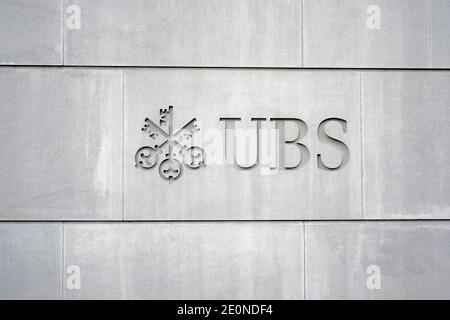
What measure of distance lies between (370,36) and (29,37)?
352cm

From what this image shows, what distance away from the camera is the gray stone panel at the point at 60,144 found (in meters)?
5.89

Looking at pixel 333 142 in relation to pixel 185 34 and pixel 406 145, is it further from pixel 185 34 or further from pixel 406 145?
pixel 185 34

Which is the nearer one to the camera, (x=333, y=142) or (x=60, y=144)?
(x=60, y=144)

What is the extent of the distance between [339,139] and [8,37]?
356cm

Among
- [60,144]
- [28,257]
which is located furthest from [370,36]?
[28,257]

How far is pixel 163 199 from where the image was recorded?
5941 millimetres

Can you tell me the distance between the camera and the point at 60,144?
5.91m

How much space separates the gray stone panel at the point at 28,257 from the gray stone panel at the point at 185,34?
5.80 ft

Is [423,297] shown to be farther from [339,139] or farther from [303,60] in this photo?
[303,60]

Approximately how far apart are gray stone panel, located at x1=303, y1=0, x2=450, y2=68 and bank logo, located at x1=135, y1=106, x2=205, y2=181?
1504 millimetres

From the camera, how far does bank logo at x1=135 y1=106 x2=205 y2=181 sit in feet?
19.6

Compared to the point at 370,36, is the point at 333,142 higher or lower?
lower

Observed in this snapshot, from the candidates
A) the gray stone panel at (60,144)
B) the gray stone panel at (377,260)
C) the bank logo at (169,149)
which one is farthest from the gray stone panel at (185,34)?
the gray stone panel at (377,260)
